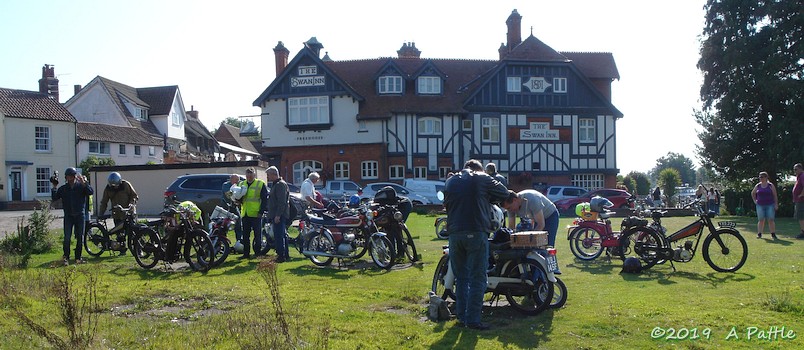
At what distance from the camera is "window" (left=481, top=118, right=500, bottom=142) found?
135 ft

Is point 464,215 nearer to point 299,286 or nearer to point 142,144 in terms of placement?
point 299,286

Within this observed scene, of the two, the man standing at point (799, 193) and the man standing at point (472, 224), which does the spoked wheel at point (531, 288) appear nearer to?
the man standing at point (472, 224)

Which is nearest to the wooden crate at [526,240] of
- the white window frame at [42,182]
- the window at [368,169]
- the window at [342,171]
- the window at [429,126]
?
the window at [368,169]

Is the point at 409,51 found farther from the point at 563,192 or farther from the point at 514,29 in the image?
the point at 563,192

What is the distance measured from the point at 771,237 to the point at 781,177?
19421 millimetres

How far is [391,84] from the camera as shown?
41.5 m

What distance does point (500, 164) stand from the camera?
1618 inches

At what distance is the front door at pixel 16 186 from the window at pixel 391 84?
898 inches

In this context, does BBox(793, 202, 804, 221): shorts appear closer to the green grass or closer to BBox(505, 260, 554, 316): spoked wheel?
the green grass

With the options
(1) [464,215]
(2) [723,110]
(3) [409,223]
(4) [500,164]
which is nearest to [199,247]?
(1) [464,215]

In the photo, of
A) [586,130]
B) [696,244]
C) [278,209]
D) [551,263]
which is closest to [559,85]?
[586,130]

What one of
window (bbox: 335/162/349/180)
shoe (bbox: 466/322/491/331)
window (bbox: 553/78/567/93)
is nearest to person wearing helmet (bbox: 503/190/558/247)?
shoe (bbox: 466/322/491/331)

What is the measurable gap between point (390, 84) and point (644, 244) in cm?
3155

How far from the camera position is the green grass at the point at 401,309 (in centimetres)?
636
